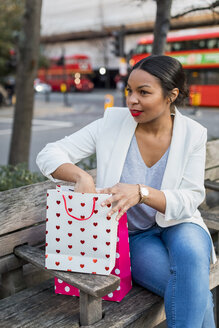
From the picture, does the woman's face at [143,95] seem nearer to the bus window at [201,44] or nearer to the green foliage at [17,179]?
the green foliage at [17,179]

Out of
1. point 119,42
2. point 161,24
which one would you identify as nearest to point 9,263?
point 161,24

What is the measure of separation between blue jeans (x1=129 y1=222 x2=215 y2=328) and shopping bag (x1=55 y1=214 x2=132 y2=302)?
9 cm

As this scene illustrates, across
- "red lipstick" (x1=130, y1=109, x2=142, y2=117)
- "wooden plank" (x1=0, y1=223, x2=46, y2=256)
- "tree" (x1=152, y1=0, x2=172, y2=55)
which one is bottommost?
"wooden plank" (x1=0, y1=223, x2=46, y2=256)

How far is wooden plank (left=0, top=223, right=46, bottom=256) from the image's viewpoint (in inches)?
87.2

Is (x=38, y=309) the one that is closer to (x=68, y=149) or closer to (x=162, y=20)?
(x=68, y=149)

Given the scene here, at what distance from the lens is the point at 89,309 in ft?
6.00

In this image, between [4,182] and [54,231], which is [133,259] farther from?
[4,182]

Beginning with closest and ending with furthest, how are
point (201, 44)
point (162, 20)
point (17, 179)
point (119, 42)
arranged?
point (17, 179) → point (162, 20) → point (119, 42) → point (201, 44)

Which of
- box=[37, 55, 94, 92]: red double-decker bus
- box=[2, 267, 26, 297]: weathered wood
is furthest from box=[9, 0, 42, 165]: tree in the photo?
box=[37, 55, 94, 92]: red double-decker bus

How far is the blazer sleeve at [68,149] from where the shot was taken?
2.15 metres

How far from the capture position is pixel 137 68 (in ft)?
7.02

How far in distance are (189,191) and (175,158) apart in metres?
0.19

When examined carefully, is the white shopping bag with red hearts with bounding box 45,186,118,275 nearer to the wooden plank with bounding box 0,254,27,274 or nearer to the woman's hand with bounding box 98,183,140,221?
the woman's hand with bounding box 98,183,140,221

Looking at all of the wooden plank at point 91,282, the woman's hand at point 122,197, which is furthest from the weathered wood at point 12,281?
the woman's hand at point 122,197
